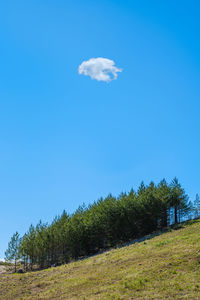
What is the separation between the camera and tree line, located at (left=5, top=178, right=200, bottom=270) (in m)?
66.1

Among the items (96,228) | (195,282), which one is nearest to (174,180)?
(96,228)

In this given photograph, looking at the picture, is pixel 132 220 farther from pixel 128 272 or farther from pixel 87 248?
pixel 128 272

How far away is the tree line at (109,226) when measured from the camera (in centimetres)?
6606

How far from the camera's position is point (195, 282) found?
17.8 m

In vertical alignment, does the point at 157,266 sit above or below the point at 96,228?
below

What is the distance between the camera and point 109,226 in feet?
218

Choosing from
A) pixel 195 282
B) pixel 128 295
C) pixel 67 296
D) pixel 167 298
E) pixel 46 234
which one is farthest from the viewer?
A: pixel 46 234

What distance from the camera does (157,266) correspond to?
2427 centimetres

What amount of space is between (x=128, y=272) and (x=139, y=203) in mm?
40662

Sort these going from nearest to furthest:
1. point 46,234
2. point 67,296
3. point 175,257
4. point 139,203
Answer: point 67,296 → point 175,257 → point 139,203 → point 46,234

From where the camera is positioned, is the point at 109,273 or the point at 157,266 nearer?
the point at 157,266

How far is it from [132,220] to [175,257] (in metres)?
41.2

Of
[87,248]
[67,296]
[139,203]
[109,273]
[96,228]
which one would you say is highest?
[139,203]

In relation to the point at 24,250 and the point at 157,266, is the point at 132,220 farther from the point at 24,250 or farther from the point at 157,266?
the point at 157,266
